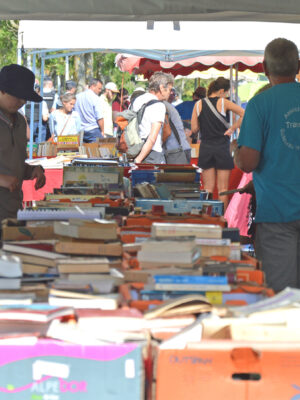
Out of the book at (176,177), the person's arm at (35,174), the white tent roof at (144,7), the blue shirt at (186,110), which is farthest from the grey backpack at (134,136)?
the blue shirt at (186,110)

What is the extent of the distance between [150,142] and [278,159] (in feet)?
14.1

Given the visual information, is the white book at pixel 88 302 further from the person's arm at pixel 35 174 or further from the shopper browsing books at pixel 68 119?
the shopper browsing books at pixel 68 119

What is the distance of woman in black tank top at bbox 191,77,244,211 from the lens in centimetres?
913

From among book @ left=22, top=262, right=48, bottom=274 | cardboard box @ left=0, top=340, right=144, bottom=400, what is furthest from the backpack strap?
cardboard box @ left=0, top=340, right=144, bottom=400

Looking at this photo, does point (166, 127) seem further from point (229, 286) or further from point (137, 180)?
point (229, 286)

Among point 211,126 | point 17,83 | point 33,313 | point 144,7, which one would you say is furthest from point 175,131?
point 33,313

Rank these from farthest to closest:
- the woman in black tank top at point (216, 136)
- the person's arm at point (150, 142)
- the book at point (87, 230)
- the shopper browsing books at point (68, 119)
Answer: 1. the shopper browsing books at point (68, 119)
2. the woman in black tank top at point (216, 136)
3. the person's arm at point (150, 142)
4. the book at point (87, 230)

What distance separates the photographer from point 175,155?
838 cm

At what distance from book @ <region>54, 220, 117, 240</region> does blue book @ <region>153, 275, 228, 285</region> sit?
1.90ft

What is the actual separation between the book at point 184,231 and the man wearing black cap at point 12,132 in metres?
2.03

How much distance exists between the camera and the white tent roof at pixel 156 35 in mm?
8969

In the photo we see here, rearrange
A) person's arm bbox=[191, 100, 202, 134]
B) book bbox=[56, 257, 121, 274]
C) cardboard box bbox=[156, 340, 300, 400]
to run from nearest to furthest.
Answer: cardboard box bbox=[156, 340, 300, 400] → book bbox=[56, 257, 121, 274] → person's arm bbox=[191, 100, 202, 134]

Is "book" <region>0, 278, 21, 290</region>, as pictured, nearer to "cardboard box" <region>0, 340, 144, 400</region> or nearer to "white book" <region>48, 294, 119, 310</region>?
"white book" <region>48, 294, 119, 310</region>

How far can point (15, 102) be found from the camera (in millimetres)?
4789
